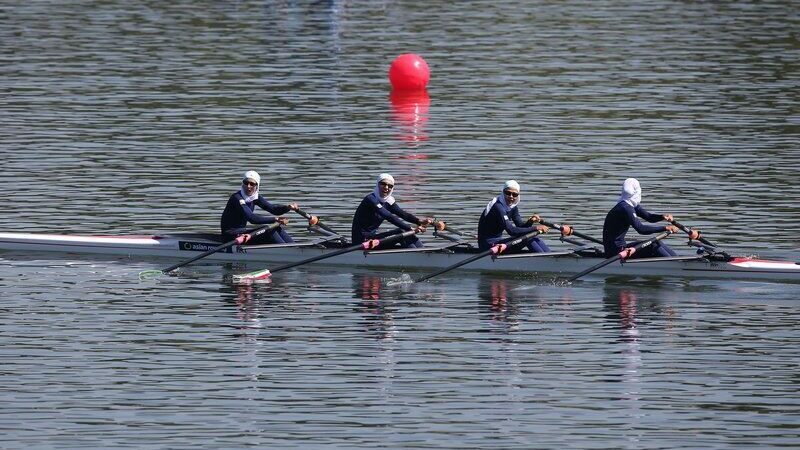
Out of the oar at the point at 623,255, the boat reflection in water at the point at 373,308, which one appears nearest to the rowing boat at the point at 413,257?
the oar at the point at 623,255

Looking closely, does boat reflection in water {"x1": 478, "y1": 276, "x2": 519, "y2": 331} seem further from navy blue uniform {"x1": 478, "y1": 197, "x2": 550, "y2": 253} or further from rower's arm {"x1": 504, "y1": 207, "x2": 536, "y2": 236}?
rower's arm {"x1": 504, "y1": 207, "x2": 536, "y2": 236}

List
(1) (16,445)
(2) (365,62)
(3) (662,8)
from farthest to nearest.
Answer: (3) (662,8) → (2) (365,62) → (1) (16,445)

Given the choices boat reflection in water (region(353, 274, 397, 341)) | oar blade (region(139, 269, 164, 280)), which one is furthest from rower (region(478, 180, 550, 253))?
oar blade (region(139, 269, 164, 280))

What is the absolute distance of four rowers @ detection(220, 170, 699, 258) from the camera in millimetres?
28422

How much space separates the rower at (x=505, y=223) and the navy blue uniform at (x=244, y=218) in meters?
3.59

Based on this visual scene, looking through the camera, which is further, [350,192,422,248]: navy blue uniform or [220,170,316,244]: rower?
[220,170,316,244]: rower

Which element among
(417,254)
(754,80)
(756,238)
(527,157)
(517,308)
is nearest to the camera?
(517,308)

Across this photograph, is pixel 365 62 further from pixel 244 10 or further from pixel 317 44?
pixel 244 10

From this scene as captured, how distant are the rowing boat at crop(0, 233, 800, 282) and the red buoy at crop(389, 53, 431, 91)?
2180 centimetres

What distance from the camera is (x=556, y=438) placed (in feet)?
65.6

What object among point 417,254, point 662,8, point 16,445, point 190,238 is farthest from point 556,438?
point 662,8

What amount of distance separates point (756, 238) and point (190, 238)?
34.2 feet

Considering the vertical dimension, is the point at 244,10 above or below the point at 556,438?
above

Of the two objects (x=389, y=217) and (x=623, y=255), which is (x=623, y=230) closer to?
(x=623, y=255)
